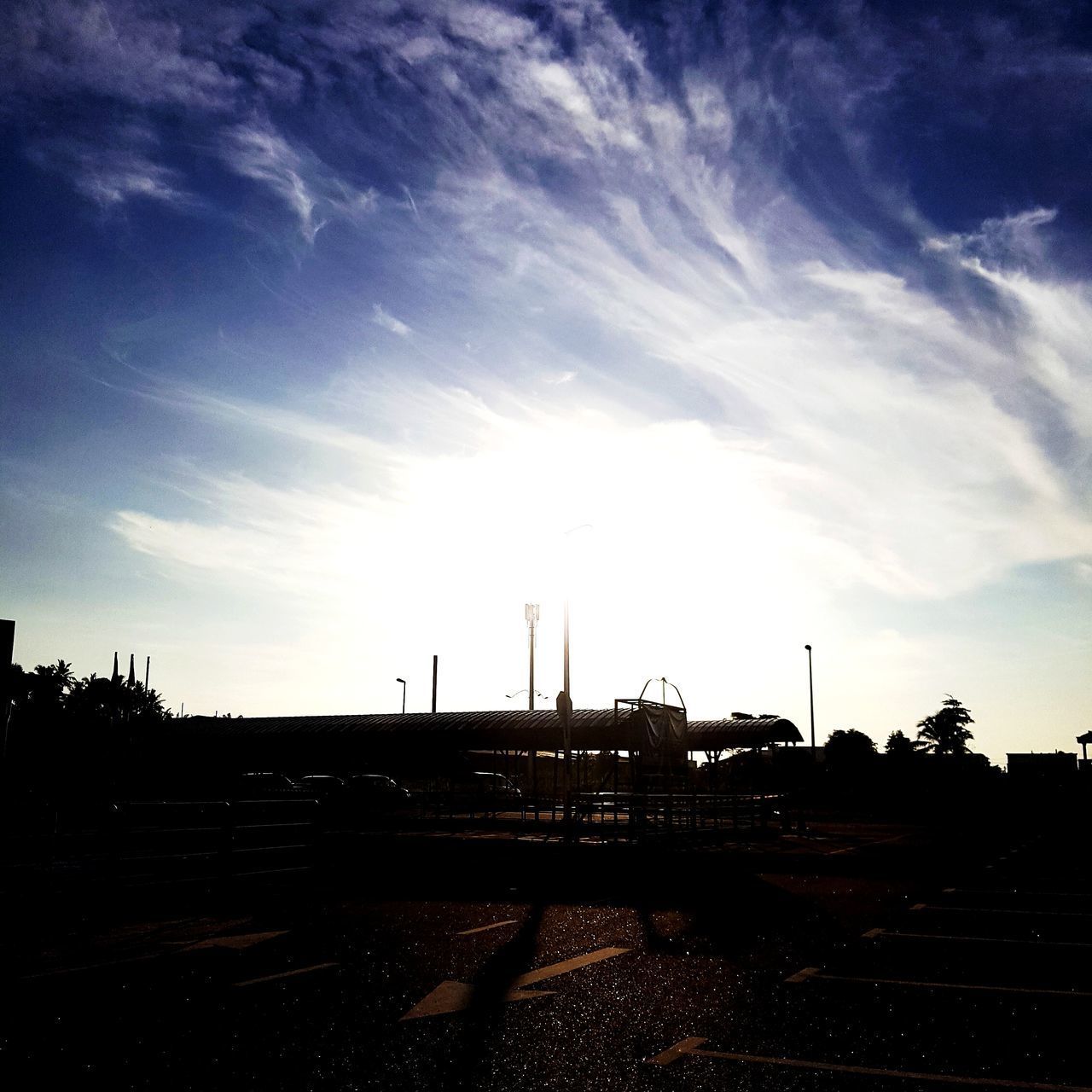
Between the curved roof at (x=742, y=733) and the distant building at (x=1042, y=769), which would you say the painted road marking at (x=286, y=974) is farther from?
the distant building at (x=1042, y=769)

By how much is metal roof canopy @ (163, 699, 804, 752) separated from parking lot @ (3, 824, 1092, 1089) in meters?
23.8

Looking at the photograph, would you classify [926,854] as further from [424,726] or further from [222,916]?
[424,726]

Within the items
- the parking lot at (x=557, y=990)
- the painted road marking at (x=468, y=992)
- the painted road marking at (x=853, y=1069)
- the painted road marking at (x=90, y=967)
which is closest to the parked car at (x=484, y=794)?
the parking lot at (x=557, y=990)

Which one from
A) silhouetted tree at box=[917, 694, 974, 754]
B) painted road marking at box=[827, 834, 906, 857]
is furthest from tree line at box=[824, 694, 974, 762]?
painted road marking at box=[827, 834, 906, 857]

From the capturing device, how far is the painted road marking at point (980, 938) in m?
9.85

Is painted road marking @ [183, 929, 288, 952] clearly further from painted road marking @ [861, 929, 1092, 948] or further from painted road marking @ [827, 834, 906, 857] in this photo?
painted road marking @ [827, 834, 906, 857]

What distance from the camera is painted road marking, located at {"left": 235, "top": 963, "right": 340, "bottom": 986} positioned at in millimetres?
7555

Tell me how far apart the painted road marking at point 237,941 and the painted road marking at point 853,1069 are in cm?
501

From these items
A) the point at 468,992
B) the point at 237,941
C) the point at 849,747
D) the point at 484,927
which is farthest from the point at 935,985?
the point at 849,747

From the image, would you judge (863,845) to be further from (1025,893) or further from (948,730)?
(948,730)

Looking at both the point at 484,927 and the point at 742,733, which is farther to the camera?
the point at 742,733

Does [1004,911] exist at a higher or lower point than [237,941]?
lower

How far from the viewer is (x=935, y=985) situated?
7.74 metres

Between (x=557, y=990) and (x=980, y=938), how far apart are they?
5.35m
